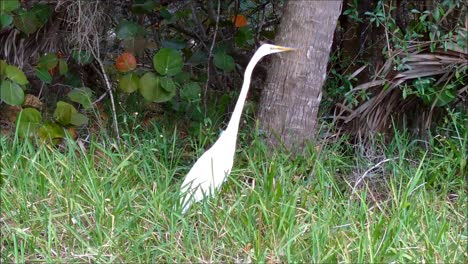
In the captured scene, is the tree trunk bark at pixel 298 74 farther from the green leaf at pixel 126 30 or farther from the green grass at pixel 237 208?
the green leaf at pixel 126 30

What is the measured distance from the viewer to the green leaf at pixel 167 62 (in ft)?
13.9

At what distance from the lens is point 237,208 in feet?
11.2

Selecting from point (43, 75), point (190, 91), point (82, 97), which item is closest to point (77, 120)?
point (82, 97)

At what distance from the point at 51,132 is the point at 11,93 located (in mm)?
343

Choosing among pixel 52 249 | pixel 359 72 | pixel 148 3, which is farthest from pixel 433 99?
pixel 52 249

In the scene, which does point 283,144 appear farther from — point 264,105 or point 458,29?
point 458,29

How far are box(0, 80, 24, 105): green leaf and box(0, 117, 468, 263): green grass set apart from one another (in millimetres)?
258

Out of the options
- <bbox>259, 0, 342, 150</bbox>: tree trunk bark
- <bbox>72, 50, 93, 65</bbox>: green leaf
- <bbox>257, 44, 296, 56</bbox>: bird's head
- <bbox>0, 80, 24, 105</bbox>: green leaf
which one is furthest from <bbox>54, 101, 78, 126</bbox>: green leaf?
<bbox>257, 44, 296, 56</bbox>: bird's head

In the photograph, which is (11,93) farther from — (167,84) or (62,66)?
(167,84)

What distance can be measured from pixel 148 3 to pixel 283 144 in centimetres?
121

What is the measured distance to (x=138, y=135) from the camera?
467cm

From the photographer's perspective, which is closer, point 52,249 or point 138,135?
point 52,249

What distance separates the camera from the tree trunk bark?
12.9ft

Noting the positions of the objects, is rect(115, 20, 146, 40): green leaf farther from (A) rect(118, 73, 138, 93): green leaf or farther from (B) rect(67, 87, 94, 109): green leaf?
(B) rect(67, 87, 94, 109): green leaf
